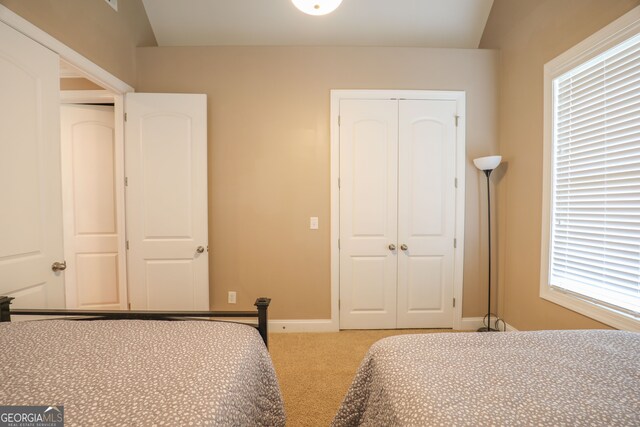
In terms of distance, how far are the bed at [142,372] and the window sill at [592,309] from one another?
1.96 meters

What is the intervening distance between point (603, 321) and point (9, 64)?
12.0ft

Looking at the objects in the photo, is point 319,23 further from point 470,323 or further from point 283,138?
point 470,323

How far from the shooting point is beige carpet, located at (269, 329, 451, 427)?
1662mm

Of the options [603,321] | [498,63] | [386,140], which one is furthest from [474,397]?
[498,63]

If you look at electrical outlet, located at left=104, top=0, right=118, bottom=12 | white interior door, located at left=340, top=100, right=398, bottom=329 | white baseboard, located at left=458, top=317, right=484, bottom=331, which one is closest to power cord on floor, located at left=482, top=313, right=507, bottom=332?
white baseboard, located at left=458, top=317, right=484, bottom=331

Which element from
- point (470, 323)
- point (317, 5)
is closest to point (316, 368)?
point (470, 323)

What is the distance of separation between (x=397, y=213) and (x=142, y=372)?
7.51 ft

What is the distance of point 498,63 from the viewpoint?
8.68 feet

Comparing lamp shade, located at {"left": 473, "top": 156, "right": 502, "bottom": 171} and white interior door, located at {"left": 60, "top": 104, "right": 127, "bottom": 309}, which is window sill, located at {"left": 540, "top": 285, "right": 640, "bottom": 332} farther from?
white interior door, located at {"left": 60, "top": 104, "right": 127, "bottom": 309}

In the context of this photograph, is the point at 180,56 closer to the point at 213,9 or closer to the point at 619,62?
the point at 213,9

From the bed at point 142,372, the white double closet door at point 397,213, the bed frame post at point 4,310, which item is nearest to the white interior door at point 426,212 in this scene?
the white double closet door at point 397,213

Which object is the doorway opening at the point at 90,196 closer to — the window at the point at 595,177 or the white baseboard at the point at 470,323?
the white baseboard at the point at 470,323

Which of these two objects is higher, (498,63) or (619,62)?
(498,63)

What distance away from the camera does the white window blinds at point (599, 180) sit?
154 centimetres
